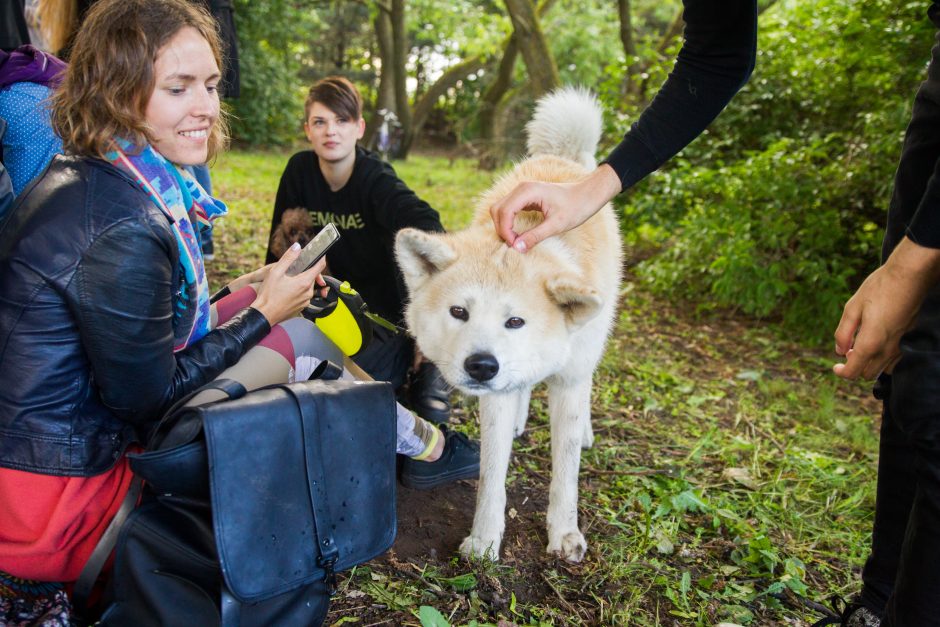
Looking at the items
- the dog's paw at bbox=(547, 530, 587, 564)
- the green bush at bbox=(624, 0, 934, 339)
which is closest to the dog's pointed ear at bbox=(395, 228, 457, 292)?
the dog's paw at bbox=(547, 530, 587, 564)

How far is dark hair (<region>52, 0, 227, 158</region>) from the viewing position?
68.4 inches

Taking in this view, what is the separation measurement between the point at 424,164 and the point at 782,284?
410 inches

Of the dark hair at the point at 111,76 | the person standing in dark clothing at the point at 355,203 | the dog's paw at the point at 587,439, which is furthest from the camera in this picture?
the person standing in dark clothing at the point at 355,203

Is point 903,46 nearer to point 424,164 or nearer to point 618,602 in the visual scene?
point 618,602

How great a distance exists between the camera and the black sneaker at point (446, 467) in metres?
2.67

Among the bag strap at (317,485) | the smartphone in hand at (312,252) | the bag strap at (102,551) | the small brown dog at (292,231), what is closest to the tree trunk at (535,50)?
the small brown dog at (292,231)

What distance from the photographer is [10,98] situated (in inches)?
90.1

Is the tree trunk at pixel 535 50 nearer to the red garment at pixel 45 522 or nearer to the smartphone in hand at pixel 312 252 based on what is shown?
the smartphone in hand at pixel 312 252

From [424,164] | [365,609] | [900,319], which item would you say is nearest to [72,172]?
[365,609]

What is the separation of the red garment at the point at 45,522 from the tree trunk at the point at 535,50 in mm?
6506

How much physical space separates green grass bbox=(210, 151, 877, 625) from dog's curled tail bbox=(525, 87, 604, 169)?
55.9 inches

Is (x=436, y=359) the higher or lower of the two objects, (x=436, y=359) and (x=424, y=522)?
the higher

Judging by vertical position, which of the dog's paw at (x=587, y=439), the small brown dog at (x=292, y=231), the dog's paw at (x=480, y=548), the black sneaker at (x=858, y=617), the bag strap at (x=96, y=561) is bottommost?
the dog's paw at (x=480, y=548)

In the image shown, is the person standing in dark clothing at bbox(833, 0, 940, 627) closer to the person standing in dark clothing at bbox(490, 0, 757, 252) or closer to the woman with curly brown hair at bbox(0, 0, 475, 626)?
the person standing in dark clothing at bbox(490, 0, 757, 252)
